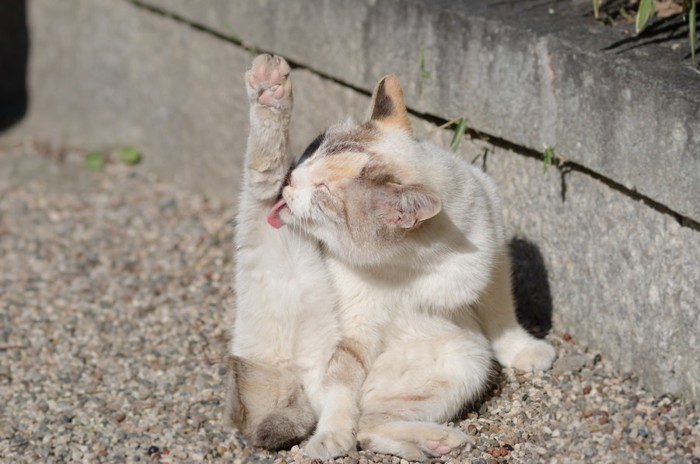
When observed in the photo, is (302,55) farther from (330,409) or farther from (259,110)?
(330,409)

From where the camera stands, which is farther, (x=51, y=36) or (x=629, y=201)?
(x=51, y=36)

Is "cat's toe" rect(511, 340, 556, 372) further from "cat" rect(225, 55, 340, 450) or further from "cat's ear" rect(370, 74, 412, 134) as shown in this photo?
"cat's ear" rect(370, 74, 412, 134)

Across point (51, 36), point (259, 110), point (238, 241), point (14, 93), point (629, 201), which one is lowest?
point (14, 93)

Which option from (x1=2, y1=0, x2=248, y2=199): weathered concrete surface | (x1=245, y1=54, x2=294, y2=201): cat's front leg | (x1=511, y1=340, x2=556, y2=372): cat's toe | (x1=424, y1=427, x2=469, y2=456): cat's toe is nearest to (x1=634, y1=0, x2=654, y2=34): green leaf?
(x1=511, y1=340, x2=556, y2=372): cat's toe

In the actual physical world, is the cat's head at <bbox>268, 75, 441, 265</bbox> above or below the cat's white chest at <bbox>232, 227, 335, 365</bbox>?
above

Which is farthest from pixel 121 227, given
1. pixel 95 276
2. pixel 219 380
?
pixel 219 380

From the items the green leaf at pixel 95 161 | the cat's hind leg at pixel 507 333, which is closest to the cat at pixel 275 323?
the cat's hind leg at pixel 507 333

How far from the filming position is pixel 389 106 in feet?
11.6

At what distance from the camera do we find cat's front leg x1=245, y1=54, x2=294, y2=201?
310 cm

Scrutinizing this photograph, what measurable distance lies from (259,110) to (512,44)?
1248 millimetres

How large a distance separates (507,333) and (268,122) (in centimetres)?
136

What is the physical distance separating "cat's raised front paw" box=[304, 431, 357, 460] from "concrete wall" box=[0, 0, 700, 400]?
1.20 m

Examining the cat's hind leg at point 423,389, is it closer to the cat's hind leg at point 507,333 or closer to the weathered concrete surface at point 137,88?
the cat's hind leg at point 507,333

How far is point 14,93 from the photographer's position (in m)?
7.80
